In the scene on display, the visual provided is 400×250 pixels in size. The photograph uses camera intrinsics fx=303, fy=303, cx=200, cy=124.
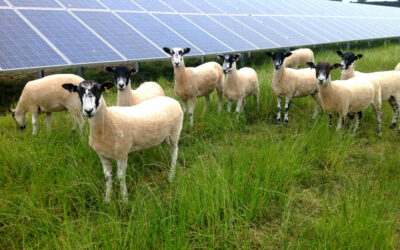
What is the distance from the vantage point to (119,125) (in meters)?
3.45

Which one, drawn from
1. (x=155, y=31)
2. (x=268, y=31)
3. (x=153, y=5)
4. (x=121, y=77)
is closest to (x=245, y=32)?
(x=268, y=31)

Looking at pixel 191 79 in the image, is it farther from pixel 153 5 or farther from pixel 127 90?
pixel 153 5

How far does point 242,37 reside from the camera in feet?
40.7

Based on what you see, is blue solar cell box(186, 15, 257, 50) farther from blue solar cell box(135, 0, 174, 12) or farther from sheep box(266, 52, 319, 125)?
sheep box(266, 52, 319, 125)

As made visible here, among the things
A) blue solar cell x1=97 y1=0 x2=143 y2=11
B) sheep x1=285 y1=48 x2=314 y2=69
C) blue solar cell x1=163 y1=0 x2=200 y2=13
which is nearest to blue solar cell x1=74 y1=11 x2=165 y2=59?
blue solar cell x1=97 y1=0 x2=143 y2=11

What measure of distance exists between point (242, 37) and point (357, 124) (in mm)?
7614

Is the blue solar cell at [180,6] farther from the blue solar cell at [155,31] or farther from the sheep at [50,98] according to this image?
the sheep at [50,98]

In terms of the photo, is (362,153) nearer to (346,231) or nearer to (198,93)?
(346,231)

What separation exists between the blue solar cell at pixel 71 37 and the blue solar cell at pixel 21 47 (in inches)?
12.4

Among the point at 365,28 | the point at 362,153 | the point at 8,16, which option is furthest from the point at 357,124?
the point at 365,28

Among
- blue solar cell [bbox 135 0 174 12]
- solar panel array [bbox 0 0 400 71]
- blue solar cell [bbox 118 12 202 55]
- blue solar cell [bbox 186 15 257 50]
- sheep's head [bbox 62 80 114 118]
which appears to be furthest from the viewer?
blue solar cell [bbox 135 0 174 12]

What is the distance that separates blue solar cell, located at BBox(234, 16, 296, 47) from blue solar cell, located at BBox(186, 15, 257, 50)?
2141 mm

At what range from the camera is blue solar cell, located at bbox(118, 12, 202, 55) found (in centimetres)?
978

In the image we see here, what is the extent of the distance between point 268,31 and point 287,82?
29.4 ft
